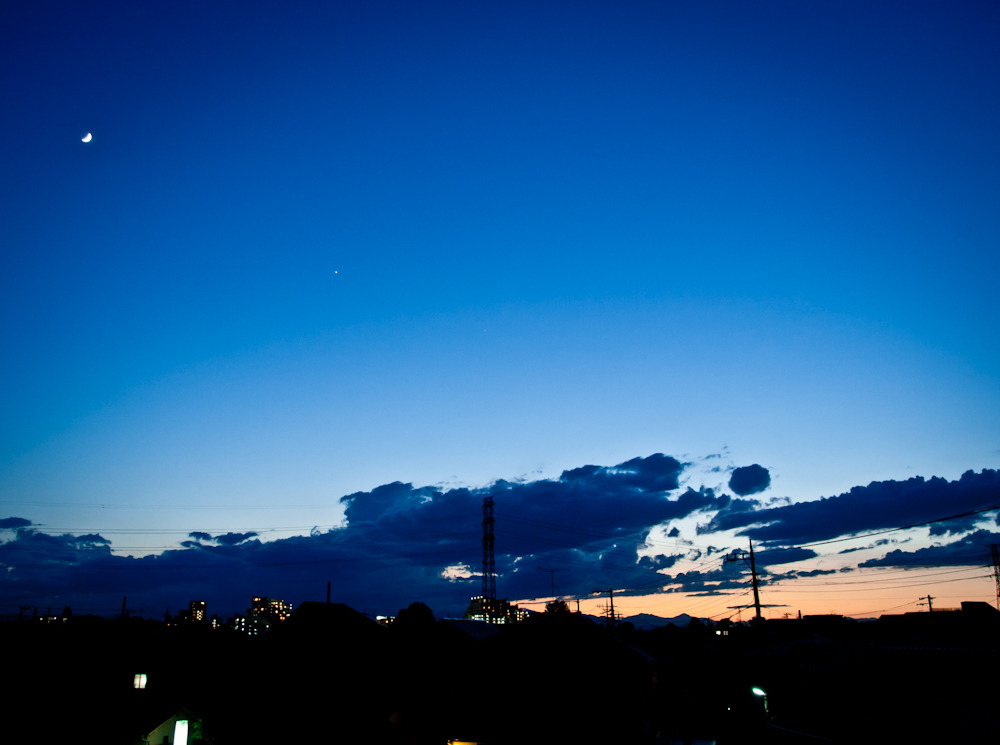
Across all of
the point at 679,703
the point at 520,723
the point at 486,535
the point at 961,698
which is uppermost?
the point at 486,535

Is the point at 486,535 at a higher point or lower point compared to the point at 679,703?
higher

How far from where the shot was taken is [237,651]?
5581 centimetres

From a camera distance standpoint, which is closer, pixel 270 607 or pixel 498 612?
pixel 498 612

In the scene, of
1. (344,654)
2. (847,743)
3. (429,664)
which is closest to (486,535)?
(429,664)

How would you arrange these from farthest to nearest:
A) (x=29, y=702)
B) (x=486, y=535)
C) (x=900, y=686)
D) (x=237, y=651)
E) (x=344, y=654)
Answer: (x=486, y=535) < (x=237, y=651) < (x=344, y=654) < (x=29, y=702) < (x=900, y=686)

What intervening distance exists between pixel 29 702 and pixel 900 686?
59.7 meters

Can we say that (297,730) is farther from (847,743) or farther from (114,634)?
(847,743)

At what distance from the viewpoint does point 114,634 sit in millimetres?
58500

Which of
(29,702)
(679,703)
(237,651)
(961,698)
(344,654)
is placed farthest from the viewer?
(679,703)

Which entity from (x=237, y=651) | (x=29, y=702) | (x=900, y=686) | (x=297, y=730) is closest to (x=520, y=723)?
(x=297, y=730)

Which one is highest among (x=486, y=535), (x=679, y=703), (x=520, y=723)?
(x=486, y=535)

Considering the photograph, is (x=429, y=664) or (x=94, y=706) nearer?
(x=94, y=706)

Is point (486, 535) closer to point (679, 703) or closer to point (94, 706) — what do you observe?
point (679, 703)

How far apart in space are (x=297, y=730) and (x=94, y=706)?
51.2 ft
